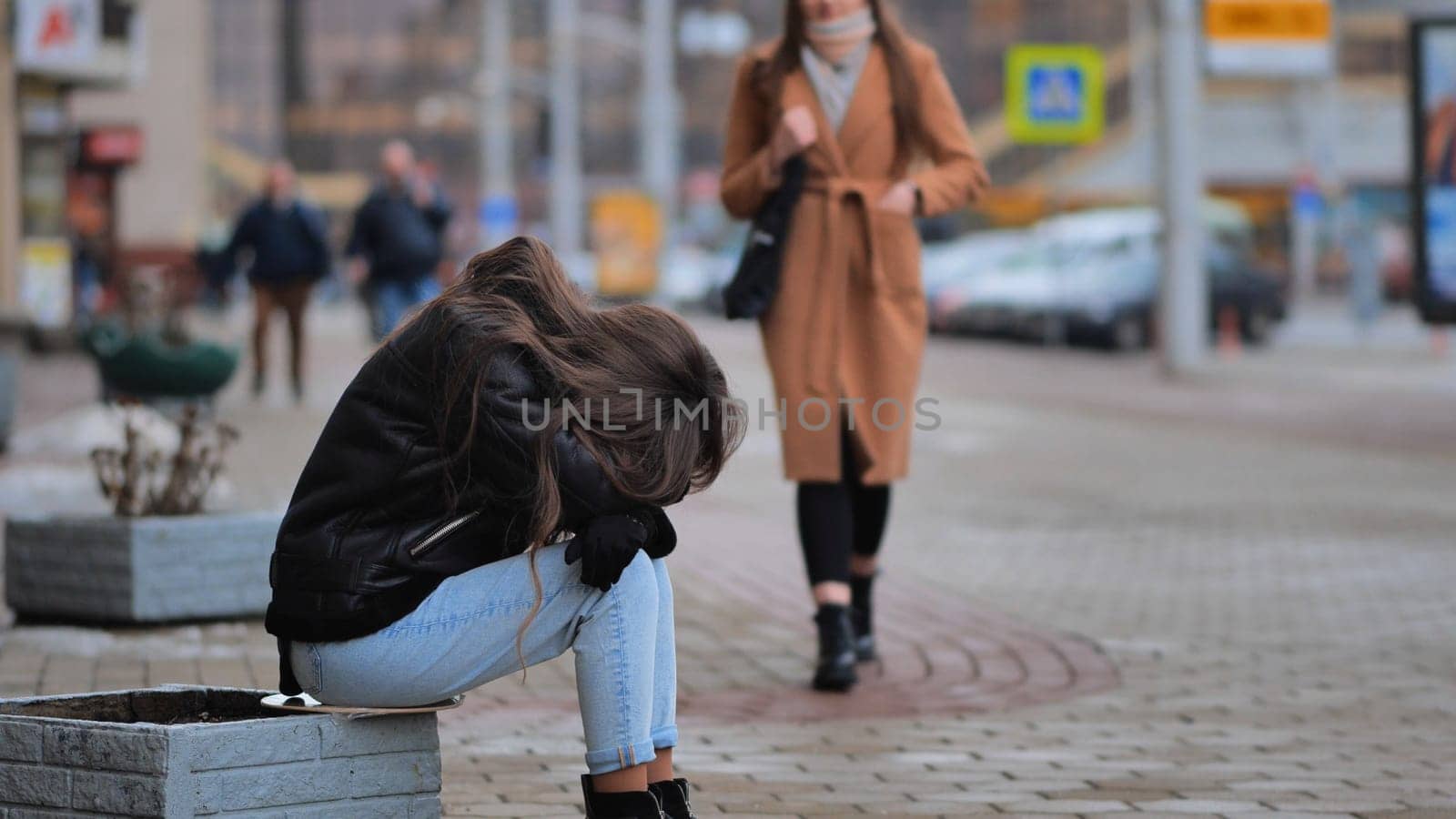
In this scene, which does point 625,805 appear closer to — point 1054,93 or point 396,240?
point 396,240

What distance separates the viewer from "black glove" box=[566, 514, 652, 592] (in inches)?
142

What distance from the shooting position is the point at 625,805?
3.72 metres

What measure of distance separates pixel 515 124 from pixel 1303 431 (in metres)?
86.5

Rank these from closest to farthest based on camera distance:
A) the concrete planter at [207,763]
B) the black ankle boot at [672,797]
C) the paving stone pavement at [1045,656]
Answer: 1. the concrete planter at [207,763]
2. the black ankle boot at [672,797]
3. the paving stone pavement at [1045,656]

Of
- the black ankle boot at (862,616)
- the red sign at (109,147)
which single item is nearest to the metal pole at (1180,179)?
the black ankle boot at (862,616)

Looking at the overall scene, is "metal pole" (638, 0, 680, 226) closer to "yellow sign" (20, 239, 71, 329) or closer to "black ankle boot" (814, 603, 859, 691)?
"yellow sign" (20, 239, 71, 329)

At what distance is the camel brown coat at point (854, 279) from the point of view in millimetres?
5930

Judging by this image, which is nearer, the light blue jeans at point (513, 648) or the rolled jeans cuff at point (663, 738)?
the light blue jeans at point (513, 648)

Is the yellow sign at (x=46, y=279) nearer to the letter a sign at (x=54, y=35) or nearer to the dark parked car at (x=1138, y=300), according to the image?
the letter a sign at (x=54, y=35)

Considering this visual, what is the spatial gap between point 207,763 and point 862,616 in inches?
122

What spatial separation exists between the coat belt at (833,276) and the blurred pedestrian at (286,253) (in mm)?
11255

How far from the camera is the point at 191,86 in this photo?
48844 mm

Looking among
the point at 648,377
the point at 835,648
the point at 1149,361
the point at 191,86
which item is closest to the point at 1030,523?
the point at 835,648

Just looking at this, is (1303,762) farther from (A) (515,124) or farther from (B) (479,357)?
(A) (515,124)
